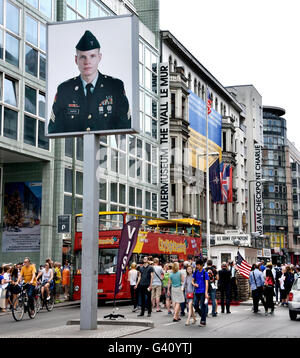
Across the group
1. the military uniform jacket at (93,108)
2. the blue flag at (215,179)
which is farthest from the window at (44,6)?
the military uniform jacket at (93,108)

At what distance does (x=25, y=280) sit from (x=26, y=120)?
1325cm

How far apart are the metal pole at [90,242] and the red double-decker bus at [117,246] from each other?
10.1 m

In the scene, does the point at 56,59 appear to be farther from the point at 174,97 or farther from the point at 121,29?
the point at 174,97

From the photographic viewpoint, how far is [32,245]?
34.2 m

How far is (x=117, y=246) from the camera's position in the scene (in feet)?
83.9

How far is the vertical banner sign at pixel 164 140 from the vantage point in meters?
48.4

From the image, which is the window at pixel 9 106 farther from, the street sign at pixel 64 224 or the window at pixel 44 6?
the street sign at pixel 64 224

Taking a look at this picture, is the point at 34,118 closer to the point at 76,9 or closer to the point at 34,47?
the point at 34,47

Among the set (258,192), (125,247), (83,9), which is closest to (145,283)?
(125,247)

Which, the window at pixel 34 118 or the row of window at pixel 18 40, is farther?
the window at pixel 34 118

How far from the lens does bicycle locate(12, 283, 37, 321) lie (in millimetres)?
20062

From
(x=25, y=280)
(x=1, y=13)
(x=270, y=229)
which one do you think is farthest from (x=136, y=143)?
(x=270, y=229)

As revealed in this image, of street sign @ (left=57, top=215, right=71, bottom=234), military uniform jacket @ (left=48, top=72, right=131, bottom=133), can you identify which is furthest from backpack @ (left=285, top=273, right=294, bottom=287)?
military uniform jacket @ (left=48, top=72, right=131, bottom=133)

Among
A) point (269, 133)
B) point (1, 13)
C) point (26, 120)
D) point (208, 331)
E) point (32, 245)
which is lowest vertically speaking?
point (208, 331)
